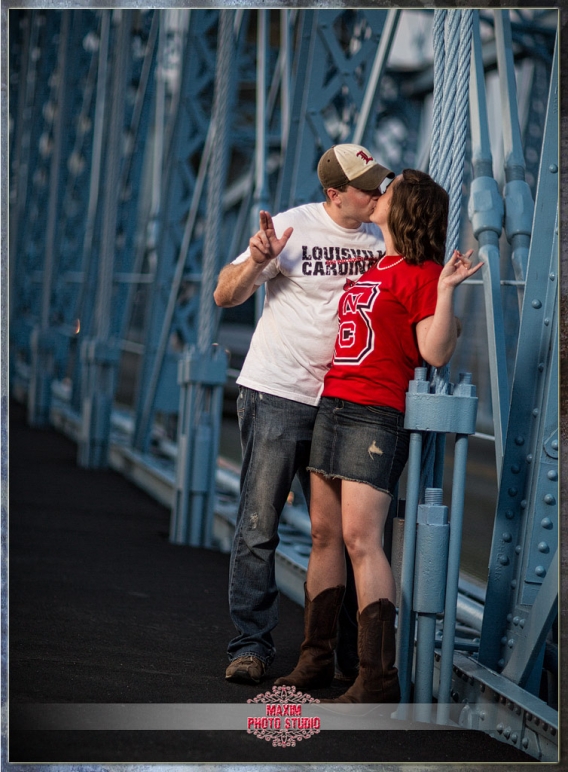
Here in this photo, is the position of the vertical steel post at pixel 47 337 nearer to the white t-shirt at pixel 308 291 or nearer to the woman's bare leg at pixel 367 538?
the white t-shirt at pixel 308 291

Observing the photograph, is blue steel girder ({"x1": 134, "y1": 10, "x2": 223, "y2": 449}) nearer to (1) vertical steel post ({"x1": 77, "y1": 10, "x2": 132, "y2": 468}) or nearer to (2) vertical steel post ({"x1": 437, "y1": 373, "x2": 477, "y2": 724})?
(1) vertical steel post ({"x1": 77, "y1": 10, "x2": 132, "y2": 468})

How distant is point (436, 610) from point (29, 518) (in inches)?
165

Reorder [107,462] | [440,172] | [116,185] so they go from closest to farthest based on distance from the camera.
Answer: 1. [440,172]
2. [107,462]
3. [116,185]

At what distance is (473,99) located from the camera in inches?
152

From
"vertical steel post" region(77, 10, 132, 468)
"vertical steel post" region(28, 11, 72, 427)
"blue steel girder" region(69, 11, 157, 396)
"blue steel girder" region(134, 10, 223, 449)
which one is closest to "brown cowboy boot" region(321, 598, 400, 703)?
"blue steel girder" region(134, 10, 223, 449)

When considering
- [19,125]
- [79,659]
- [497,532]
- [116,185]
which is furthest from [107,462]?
[19,125]

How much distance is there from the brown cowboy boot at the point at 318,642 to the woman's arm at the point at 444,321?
2.60 feet

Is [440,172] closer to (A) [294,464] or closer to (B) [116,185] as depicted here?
(A) [294,464]

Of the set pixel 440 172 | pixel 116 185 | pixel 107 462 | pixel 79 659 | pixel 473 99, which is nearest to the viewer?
pixel 440 172

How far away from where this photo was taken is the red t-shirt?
2.95 meters

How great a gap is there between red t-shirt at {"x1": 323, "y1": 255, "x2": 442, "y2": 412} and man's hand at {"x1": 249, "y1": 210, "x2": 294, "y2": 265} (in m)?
0.26

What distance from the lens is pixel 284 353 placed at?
326cm

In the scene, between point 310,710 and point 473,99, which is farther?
point 473,99

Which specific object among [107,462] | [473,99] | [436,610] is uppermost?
[473,99]
